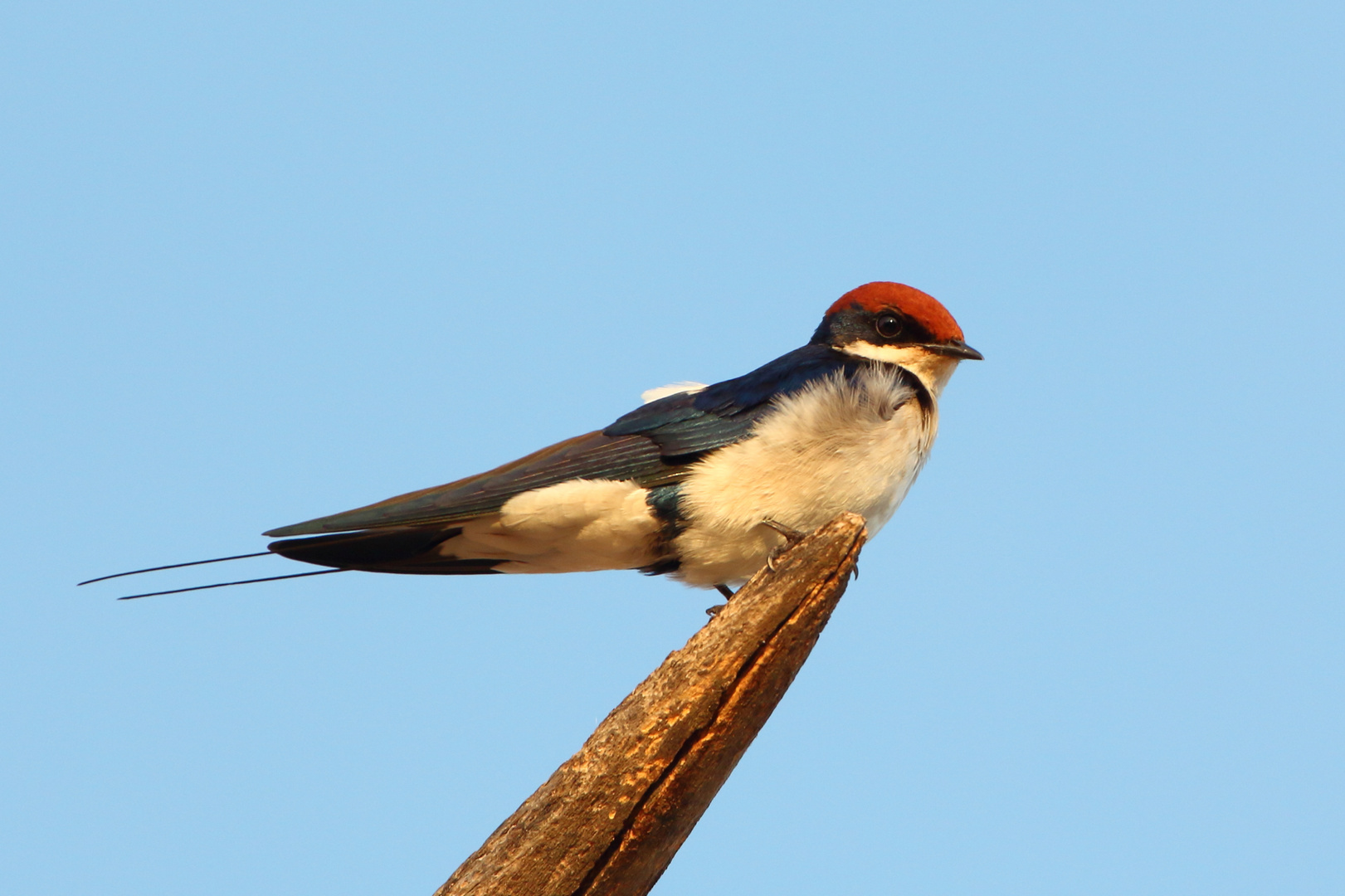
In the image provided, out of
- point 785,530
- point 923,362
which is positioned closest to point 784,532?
point 785,530

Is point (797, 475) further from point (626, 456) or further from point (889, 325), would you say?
point (889, 325)

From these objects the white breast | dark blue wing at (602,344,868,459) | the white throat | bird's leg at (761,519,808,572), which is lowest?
bird's leg at (761,519,808,572)

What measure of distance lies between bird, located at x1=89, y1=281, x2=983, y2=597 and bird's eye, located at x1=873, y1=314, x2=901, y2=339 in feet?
0.74

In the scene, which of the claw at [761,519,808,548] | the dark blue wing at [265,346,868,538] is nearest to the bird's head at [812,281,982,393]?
the dark blue wing at [265,346,868,538]

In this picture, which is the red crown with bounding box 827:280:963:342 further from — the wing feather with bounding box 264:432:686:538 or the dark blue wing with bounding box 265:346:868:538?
the wing feather with bounding box 264:432:686:538

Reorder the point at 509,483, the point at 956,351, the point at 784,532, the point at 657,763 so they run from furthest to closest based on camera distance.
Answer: the point at 956,351
the point at 509,483
the point at 784,532
the point at 657,763

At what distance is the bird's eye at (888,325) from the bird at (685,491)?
23 centimetres

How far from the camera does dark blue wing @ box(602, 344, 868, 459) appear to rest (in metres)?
4.14

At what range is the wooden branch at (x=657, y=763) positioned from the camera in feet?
9.91

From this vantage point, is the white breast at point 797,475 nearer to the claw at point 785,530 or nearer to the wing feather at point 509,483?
the claw at point 785,530

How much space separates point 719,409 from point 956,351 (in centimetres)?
97

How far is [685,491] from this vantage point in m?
4.06

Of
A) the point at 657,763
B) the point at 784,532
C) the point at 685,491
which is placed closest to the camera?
the point at 657,763

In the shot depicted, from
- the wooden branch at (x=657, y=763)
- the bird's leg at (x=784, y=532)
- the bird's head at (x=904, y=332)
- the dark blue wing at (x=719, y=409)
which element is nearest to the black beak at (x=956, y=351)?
the bird's head at (x=904, y=332)
